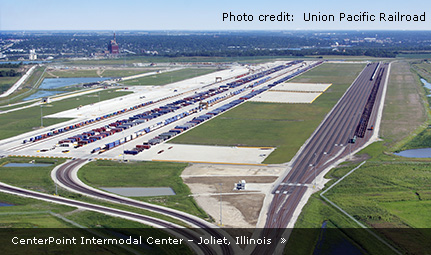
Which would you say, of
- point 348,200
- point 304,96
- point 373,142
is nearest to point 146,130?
point 373,142

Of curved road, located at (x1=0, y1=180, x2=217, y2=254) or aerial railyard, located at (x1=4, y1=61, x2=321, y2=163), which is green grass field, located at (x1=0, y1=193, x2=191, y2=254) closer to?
curved road, located at (x1=0, y1=180, x2=217, y2=254)

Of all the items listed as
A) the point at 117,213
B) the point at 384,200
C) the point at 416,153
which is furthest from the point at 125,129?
the point at 384,200

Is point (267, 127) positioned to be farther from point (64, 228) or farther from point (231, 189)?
point (64, 228)

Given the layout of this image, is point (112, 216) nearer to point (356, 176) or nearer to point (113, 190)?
point (113, 190)

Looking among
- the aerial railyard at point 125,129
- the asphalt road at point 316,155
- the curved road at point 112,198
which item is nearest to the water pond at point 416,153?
the asphalt road at point 316,155

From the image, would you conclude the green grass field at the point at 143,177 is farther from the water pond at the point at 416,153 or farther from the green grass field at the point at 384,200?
the water pond at the point at 416,153
